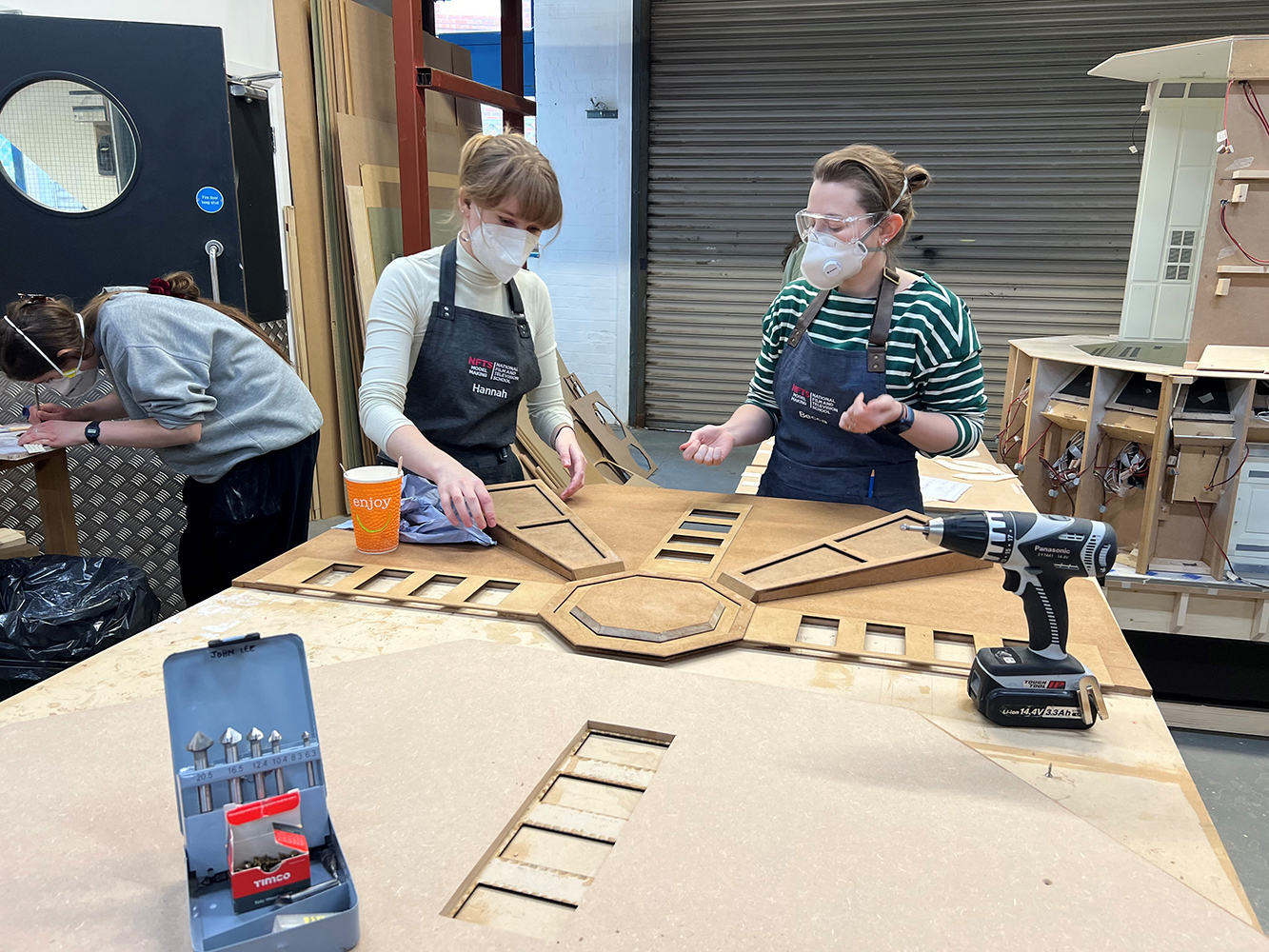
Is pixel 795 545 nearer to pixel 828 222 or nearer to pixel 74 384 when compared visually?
pixel 828 222

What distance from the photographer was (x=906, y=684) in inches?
47.6

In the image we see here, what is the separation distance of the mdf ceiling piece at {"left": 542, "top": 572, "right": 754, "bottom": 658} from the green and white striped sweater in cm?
78

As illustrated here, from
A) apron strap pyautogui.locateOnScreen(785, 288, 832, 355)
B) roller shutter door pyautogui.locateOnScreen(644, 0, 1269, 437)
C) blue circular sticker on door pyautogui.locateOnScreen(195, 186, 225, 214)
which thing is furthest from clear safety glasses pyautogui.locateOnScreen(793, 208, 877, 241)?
roller shutter door pyautogui.locateOnScreen(644, 0, 1269, 437)

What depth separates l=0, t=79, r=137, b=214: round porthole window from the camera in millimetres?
3309

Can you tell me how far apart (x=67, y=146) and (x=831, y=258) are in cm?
319

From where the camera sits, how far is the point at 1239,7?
529cm

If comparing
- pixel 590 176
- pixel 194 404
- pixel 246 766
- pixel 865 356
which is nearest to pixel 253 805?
pixel 246 766

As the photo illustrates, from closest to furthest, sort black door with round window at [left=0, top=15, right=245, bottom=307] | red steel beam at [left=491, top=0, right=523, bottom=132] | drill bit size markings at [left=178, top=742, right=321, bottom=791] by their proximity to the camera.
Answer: drill bit size markings at [left=178, top=742, right=321, bottom=791] → black door with round window at [left=0, top=15, right=245, bottom=307] → red steel beam at [left=491, top=0, right=523, bottom=132]

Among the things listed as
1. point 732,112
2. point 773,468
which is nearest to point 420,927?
point 773,468

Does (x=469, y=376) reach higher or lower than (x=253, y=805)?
higher

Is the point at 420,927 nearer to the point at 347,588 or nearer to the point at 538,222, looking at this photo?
the point at 347,588

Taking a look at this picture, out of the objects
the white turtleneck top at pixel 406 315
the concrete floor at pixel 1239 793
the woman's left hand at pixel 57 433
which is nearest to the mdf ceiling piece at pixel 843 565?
the white turtleneck top at pixel 406 315

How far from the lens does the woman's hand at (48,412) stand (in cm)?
255

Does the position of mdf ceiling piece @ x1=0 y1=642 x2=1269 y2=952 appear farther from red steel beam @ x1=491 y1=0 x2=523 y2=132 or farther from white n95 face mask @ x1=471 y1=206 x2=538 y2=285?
red steel beam @ x1=491 y1=0 x2=523 y2=132
